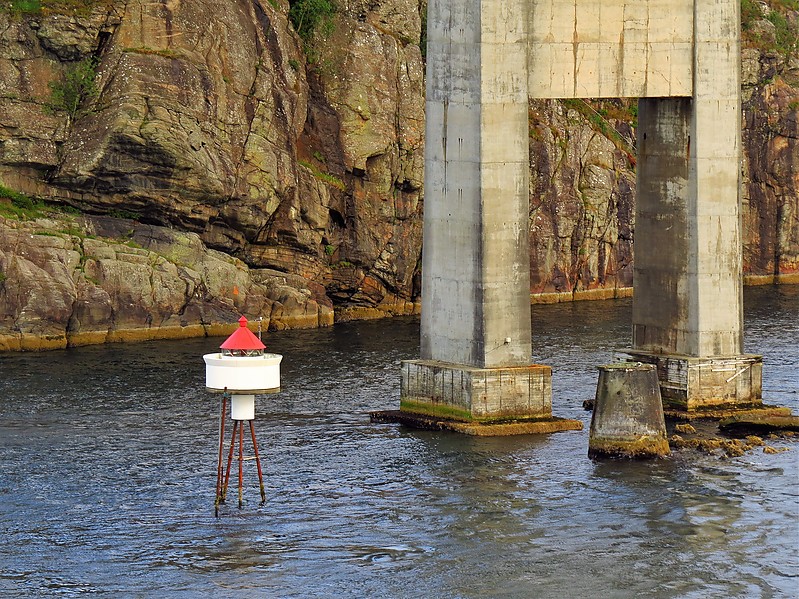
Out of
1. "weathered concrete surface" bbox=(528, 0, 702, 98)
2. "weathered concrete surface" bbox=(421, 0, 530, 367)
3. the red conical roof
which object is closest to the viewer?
the red conical roof

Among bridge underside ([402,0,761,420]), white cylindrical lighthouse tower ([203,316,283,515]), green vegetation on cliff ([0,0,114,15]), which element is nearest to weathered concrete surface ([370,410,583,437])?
bridge underside ([402,0,761,420])

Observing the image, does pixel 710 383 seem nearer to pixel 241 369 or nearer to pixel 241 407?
pixel 241 407

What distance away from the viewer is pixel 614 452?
52.6 meters

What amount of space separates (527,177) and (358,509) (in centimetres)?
1409

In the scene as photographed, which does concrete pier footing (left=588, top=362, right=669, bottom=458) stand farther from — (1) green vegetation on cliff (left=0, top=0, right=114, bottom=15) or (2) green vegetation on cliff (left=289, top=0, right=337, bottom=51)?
(2) green vegetation on cliff (left=289, top=0, right=337, bottom=51)

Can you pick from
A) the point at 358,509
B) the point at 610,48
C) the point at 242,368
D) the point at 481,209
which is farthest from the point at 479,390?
the point at 242,368

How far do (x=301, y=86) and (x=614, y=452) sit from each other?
4838 centimetres

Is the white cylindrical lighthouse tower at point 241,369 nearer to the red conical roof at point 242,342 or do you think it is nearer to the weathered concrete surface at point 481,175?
the red conical roof at point 242,342

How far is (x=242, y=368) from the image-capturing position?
42875 mm

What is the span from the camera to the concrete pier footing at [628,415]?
2040 inches

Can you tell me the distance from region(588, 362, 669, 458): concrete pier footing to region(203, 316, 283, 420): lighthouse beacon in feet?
40.5

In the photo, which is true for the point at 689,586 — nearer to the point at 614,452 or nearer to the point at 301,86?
the point at 614,452

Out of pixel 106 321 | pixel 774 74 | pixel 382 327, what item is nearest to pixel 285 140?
pixel 382 327

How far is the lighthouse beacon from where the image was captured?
42.9 meters
